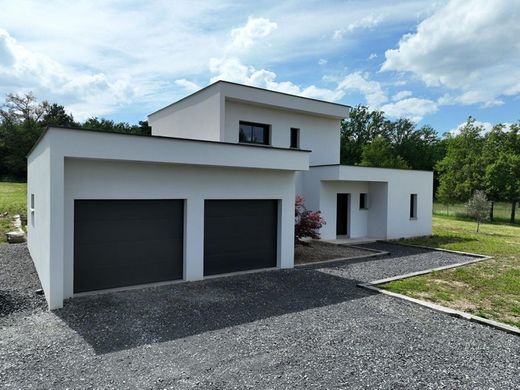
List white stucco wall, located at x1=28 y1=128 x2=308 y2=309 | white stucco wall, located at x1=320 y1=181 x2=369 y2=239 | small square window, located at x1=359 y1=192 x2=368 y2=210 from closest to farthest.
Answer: white stucco wall, located at x1=28 y1=128 x2=308 y2=309
white stucco wall, located at x1=320 y1=181 x2=369 y2=239
small square window, located at x1=359 y1=192 x2=368 y2=210

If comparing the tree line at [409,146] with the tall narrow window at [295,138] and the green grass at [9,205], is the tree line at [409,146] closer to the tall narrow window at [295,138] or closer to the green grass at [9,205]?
the green grass at [9,205]

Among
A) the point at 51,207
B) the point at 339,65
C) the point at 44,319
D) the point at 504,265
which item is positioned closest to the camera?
the point at 44,319

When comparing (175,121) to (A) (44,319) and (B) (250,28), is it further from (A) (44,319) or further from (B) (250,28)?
(A) (44,319)

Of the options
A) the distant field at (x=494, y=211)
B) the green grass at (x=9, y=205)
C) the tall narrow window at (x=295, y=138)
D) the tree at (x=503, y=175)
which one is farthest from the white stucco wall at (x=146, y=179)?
the distant field at (x=494, y=211)

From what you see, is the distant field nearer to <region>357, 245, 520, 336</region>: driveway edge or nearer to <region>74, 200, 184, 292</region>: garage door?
<region>357, 245, 520, 336</region>: driveway edge

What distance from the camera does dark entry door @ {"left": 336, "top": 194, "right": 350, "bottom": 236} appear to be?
1672 cm

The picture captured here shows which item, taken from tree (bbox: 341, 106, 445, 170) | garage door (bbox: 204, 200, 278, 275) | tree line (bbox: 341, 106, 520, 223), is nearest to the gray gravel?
garage door (bbox: 204, 200, 278, 275)

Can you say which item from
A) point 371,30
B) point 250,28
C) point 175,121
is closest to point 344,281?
point 250,28

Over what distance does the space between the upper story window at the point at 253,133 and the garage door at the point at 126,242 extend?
6.87 metres

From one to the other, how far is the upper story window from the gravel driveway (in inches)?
322

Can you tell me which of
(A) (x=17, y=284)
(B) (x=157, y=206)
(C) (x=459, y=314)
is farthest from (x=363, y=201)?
(A) (x=17, y=284)

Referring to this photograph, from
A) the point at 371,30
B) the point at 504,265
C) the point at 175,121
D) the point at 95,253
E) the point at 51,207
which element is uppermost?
the point at 371,30

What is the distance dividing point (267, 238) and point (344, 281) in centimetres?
254

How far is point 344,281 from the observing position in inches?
358
